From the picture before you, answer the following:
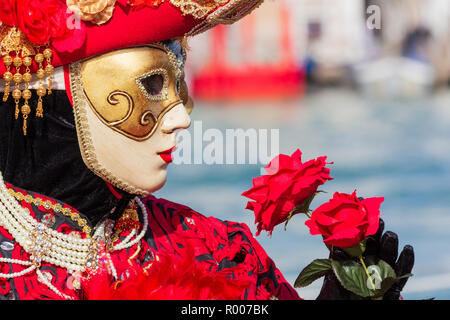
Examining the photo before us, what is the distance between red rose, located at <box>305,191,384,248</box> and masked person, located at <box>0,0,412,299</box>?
0.13m

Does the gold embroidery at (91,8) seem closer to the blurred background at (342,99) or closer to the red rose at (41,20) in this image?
the red rose at (41,20)

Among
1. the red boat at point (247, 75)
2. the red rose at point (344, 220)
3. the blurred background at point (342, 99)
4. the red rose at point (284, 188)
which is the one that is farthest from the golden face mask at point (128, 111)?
the red boat at point (247, 75)

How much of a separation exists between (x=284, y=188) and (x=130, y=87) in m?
0.39

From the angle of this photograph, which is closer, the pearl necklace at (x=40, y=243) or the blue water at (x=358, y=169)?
the pearl necklace at (x=40, y=243)

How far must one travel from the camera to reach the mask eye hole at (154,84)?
6.38 feet

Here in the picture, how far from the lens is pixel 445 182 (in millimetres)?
11070

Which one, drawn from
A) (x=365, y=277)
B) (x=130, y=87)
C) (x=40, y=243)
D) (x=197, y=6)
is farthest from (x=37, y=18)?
(x=365, y=277)

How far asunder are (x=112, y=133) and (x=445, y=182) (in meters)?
9.60

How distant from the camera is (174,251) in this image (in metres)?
2.12

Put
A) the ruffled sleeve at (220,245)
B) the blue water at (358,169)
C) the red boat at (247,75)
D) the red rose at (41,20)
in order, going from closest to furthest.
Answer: the red rose at (41,20)
the ruffled sleeve at (220,245)
the blue water at (358,169)
the red boat at (247,75)

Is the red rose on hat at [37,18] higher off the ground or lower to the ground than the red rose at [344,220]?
higher

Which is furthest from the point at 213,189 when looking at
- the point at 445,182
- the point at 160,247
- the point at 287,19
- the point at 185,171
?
the point at 287,19

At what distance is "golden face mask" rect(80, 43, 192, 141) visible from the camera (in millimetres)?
1908
